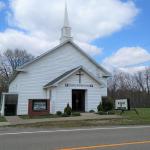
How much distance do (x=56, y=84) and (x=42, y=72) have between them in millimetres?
4079

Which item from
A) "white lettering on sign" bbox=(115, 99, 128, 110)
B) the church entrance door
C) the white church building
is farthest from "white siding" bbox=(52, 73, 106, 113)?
"white lettering on sign" bbox=(115, 99, 128, 110)

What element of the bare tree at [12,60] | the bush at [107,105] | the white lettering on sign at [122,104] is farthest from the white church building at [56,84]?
the bare tree at [12,60]

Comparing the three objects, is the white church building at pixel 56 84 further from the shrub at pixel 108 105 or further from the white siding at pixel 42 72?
the shrub at pixel 108 105

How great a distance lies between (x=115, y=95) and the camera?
75250mm

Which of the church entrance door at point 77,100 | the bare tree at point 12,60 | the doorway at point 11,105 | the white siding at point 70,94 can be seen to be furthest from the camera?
the bare tree at point 12,60

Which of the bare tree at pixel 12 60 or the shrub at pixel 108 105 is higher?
the bare tree at pixel 12 60

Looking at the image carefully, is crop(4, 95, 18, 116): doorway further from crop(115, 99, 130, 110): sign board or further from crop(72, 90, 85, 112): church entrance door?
crop(115, 99, 130, 110): sign board

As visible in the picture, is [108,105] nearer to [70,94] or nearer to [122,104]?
[122,104]

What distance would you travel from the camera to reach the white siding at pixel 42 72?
107ft

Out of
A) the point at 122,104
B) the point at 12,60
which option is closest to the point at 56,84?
the point at 122,104

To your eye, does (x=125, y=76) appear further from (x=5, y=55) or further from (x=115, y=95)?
(x=5, y=55)

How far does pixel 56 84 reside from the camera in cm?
2977

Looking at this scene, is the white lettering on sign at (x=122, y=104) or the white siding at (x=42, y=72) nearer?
the white lettering on sign at (x=122, y=104)

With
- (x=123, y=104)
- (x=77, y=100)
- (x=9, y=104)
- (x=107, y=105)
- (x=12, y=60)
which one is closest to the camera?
(x=123, y=104)
